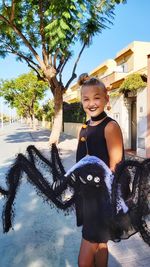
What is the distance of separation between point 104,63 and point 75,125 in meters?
10.4

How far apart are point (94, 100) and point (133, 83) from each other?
10.9 metres

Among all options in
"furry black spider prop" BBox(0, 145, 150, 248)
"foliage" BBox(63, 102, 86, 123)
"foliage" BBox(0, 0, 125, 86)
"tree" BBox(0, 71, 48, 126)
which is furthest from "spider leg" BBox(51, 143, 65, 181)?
"tree" BBox(0, 71, 48, 126)

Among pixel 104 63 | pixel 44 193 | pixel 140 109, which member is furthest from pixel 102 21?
pixel 104 63

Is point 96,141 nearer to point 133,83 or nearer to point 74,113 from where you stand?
point 133,83

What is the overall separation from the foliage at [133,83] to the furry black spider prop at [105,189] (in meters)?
10.6

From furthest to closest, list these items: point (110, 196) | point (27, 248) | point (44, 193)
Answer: point (27, 248) < point (44, 193) < point (110, 196)

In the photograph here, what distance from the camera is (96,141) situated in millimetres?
2039

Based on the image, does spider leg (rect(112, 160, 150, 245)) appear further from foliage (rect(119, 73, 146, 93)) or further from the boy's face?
foliage (rect(119, 73, 146, 93))

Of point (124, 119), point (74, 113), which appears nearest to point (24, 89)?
point (74, 113)

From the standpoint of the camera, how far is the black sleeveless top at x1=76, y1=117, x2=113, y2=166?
202cm

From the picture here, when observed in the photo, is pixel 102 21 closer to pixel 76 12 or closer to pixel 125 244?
pixel 76 12

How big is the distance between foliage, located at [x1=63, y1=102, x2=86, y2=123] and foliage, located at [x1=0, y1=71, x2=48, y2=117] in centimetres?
1393

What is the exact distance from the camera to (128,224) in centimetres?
195

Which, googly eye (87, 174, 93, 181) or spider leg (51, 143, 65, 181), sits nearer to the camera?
googly eye (87, 174, 93, 181)
